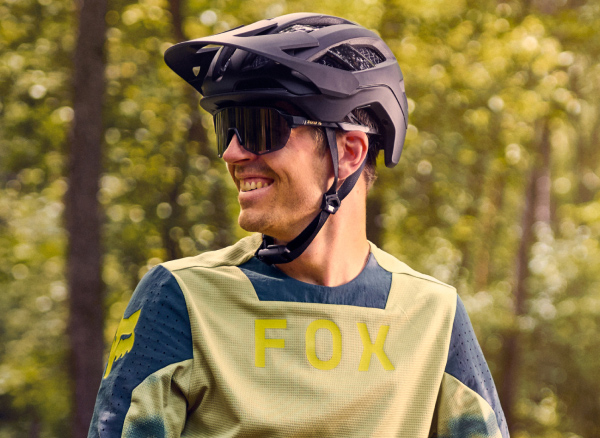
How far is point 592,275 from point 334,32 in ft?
32.6

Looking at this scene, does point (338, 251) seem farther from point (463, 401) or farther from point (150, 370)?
point (150, 370)

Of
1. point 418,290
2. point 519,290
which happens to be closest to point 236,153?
point 418,290

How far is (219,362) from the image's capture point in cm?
187

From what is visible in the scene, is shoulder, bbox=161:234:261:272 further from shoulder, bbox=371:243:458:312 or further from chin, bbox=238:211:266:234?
shoulder, bbox=371:243:458:312

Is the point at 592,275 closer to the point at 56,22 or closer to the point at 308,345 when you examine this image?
the point at 56,22

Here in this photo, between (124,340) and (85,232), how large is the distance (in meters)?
6.48

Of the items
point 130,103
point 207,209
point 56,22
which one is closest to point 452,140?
point 207,209

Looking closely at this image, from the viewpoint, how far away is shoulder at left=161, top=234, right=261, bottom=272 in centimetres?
203

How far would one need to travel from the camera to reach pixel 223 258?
2131mm

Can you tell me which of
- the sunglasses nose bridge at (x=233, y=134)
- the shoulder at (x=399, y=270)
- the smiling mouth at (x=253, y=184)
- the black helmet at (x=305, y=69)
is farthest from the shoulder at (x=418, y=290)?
the sunglasses nose bridge at (x=233, y=134)

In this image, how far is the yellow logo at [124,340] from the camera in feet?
6.15

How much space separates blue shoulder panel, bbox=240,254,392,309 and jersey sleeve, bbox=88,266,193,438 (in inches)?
10.6

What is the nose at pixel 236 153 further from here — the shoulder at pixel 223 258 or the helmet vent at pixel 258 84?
the shoulder at pixel 223 258

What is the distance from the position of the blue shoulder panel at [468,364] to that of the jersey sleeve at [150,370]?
2.89ft
